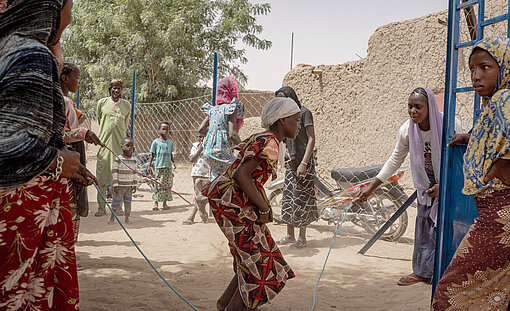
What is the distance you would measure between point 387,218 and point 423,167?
6.89 ft

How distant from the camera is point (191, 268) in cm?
429

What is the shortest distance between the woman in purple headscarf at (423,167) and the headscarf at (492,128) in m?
1.42

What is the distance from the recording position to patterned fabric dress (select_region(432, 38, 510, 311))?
6.65 ft

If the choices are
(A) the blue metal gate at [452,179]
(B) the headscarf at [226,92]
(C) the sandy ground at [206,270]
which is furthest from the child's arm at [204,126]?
(A) the blue metal gate at [452,179]

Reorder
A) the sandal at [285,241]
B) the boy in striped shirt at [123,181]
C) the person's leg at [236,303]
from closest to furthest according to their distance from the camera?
the person's leg at [236,303], the sandal at [285,241], the boy in striped shirt at [123,181]

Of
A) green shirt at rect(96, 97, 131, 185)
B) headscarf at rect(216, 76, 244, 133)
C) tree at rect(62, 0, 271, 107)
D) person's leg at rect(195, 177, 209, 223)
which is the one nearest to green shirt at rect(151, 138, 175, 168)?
green shirt at rect(96, 97, 131, 185)

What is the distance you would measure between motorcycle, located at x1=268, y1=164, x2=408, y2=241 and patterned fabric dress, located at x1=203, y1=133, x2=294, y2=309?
309 centimetres

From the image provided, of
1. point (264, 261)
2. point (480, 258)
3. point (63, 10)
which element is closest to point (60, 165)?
point (63, 10)

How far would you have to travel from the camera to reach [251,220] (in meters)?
2.78

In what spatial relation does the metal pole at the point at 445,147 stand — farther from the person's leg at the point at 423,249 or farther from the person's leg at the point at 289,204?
the person's leg at the point at 289,204

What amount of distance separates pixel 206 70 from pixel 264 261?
1644 centimetres

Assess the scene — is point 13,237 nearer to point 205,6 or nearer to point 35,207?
point 35,207

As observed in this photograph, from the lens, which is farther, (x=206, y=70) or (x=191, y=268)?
(x=206, y=70)

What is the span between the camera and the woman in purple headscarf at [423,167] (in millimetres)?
3656
